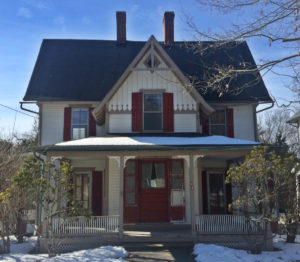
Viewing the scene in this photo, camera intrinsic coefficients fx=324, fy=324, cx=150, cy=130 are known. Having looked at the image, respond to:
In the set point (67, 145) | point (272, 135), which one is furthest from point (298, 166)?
point (272, 135)

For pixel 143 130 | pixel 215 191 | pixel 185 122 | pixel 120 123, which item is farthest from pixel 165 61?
pixel 215 191

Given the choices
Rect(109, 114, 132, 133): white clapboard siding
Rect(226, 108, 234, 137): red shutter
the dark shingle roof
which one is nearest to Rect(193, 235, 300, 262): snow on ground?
Rect(109, 114, 132, 133): white clapboard siding

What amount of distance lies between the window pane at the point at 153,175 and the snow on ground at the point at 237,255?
3.38 metres

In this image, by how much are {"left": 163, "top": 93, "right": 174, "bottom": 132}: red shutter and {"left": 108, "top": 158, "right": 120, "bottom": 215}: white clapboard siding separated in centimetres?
257

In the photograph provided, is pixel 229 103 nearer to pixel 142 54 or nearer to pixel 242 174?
pixel 142 54

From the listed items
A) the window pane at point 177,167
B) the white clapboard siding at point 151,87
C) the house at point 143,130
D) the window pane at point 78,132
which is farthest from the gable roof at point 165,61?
the window pane at point 177,167

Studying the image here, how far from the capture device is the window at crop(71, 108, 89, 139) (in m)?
15.3

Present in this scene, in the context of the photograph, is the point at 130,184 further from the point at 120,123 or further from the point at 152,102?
the point at 152,102

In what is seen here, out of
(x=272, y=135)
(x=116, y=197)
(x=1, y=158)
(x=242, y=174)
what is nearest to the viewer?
(x=242, y=174)

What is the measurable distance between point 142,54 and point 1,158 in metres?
7.55

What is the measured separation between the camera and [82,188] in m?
14.9

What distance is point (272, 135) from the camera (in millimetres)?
39719

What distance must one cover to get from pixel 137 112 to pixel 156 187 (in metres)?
3.13

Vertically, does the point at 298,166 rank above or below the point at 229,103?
below
